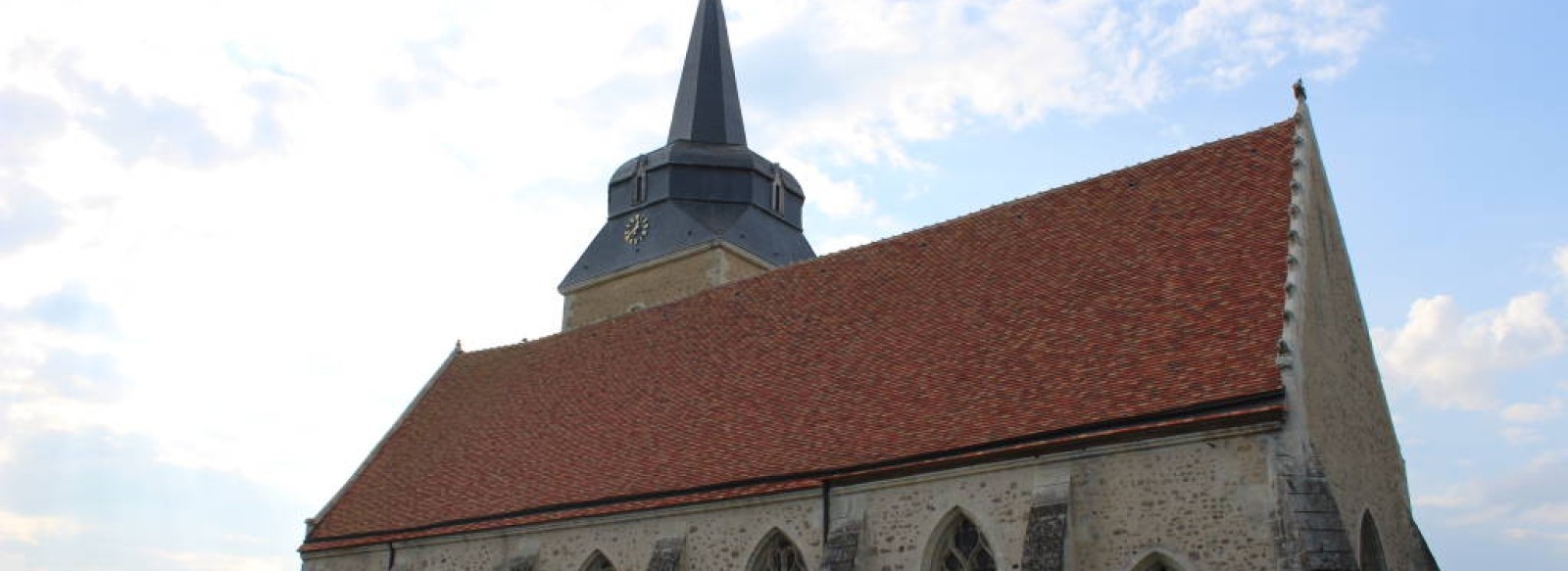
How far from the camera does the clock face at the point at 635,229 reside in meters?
27.5

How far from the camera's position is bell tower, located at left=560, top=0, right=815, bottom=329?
26406mm

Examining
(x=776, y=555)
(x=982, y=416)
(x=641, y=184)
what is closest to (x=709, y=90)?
(x=641, y=184)

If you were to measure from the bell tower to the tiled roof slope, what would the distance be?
13.0 ft

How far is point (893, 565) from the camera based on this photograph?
1434cm

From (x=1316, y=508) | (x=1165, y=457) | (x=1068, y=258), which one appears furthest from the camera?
(x=1068, y=258)

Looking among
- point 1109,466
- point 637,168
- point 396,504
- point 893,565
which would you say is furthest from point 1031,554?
point 637,168

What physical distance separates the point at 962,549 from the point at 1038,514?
48.0 inches

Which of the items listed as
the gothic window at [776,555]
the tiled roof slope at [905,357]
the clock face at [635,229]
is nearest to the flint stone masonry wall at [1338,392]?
the tiled roof slope at [905,357]

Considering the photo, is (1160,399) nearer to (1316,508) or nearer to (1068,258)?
(1316,508)

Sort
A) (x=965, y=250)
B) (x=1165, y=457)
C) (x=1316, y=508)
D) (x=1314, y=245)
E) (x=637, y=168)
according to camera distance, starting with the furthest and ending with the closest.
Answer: (x=637, y=168)
(x=965, y=250)
(x=1314, y=245)
(x=1165, y=457)
(x=1316, y=508)

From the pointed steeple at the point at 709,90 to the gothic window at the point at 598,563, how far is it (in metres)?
12.9

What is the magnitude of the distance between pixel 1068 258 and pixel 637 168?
1439cm

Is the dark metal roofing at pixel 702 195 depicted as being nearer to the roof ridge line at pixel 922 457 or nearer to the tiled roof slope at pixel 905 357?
the tiled roof slope at pixel 905 357

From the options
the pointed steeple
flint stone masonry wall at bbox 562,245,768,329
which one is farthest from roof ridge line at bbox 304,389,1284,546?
the pointed steeple
